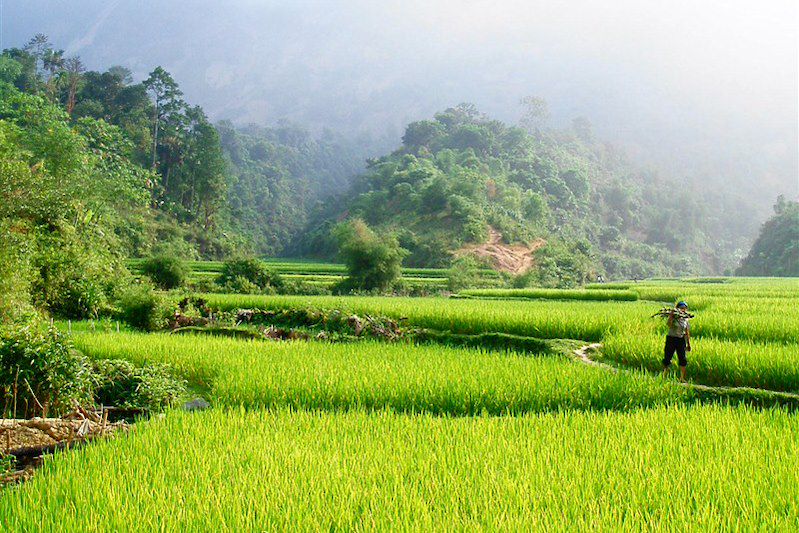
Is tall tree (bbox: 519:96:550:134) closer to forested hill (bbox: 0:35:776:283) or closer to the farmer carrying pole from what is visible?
forested hill (bbox: 0:35:776:283)

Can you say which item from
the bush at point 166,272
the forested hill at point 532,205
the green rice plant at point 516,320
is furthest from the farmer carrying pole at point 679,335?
the forested hill at point 532,205

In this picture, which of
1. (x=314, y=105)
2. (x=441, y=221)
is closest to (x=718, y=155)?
(x=314, y=105)

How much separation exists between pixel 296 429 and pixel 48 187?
10.4 meters

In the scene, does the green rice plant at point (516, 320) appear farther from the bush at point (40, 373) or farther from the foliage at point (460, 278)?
the foliage at point (460, 278)

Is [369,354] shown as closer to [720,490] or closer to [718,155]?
[720,490]

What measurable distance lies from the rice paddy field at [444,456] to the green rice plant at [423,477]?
0.04ft

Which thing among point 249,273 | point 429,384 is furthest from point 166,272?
point 429,384

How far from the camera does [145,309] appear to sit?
1032 centimetres

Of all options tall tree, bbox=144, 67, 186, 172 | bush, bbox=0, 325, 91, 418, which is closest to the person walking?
bush, bbox=0, 325, 91, 418

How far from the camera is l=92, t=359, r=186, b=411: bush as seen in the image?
17.1ft

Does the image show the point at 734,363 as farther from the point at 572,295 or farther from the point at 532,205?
the point at 532,205

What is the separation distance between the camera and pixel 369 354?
664 cm

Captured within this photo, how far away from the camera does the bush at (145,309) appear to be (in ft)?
33.6

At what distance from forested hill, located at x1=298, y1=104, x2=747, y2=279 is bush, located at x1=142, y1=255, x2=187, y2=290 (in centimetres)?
1760
